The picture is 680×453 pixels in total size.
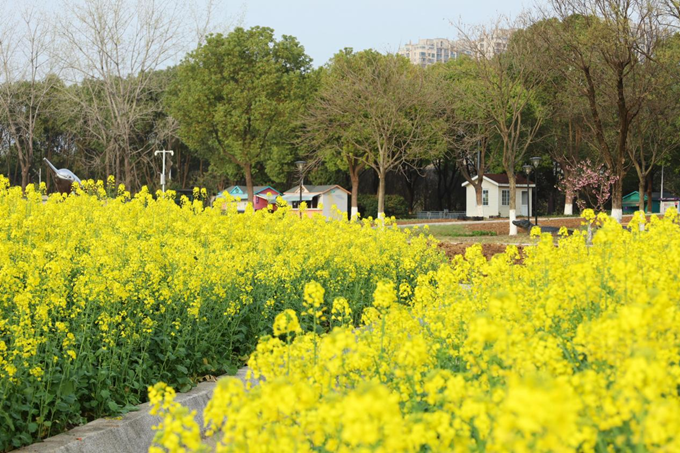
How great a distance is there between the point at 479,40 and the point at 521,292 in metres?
24.8

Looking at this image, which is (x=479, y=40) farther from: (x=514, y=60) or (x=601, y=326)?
(x=601, y=326)

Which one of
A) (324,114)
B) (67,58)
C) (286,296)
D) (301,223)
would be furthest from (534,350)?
(67,58)

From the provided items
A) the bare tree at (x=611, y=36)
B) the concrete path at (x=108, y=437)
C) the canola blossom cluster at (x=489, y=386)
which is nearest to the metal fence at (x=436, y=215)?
the bare tree at (x=611, y=36)

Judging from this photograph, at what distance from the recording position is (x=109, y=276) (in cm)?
564

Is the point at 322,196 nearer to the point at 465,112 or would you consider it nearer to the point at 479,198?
the point at 479,198

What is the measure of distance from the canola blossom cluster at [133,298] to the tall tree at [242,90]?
92.3 ft

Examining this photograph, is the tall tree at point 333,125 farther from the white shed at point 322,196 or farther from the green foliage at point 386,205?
the green foliage at point 386,205

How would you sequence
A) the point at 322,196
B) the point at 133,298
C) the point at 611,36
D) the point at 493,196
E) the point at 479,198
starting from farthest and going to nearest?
1. the point at 493,196
2. the point at 479,198
3. the point at 322,196
4. the point at 611,36
5. the point at 133,298

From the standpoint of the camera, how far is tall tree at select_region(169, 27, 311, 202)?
37562 mm

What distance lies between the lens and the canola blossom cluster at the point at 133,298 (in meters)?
4.73

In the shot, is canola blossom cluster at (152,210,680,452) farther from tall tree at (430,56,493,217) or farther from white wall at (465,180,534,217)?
white wall at (465,180,534,217)

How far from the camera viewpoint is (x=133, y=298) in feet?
19.4

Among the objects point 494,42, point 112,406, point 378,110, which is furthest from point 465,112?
point 112,406

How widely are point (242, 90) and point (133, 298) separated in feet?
109
